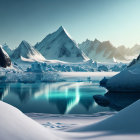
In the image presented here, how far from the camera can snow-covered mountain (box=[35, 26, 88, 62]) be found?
16375cm

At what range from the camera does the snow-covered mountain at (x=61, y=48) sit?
16375 centimetres

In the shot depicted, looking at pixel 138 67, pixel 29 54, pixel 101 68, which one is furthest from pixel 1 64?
pixel 29 54

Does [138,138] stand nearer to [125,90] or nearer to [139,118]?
[139,118]

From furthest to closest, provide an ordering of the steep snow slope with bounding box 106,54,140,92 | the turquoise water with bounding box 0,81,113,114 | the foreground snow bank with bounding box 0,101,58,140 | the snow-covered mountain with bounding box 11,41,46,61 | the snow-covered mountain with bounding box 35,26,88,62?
the snow-covered mountain with bounding box 35,26,88,62, the snow-covered mountain with bounding box 11,41,46,61, the steep snow slope with bounding box 106,54,140,92, the turquoise water with bounding box 0,81,113,114, the foreground snow bank with bounding box 0,101,58,140

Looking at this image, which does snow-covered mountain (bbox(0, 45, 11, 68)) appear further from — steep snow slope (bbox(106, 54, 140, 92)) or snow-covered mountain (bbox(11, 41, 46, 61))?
snow-covered mountain (bbox(11, 41, 46, 61))

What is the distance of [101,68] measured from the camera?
218ft

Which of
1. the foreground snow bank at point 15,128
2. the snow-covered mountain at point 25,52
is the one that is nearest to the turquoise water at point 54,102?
the foreground snow bank at point 15,128

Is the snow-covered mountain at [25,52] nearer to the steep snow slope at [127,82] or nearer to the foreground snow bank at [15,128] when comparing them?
the steep snow slope at [127,82]

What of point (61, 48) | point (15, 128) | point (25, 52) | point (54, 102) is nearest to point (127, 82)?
point (54, 102)

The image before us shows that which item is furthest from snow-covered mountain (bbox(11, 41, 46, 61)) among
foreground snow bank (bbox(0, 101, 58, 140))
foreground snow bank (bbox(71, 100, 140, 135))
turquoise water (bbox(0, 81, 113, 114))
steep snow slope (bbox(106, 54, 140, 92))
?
foreground snow bank (bbox(0, 101, 58, 140))

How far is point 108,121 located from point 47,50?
186624 millimetres

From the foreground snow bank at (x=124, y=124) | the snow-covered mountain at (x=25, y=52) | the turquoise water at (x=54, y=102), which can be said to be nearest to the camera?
the foreground snow bank at (x=124, y=124)

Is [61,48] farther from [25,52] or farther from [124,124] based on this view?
[124,124]

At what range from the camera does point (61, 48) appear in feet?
585
